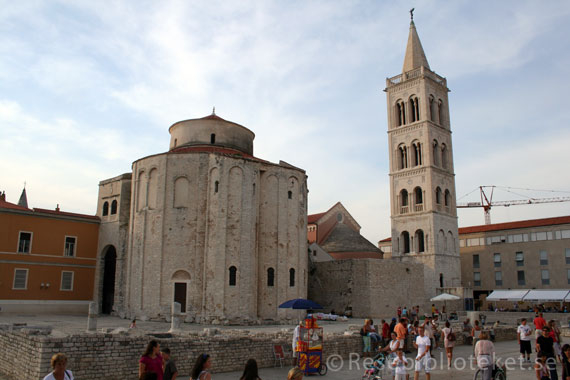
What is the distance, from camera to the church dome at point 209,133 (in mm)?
32375

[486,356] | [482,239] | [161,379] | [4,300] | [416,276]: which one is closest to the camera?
[161,379]

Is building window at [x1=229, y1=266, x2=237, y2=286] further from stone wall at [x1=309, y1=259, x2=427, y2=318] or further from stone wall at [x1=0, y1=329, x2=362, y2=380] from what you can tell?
stone wall at [x1=0, y1=329, x2=362, y2=380]

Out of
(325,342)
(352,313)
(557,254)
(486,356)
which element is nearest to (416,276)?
(352,313)

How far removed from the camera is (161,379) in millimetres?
7559

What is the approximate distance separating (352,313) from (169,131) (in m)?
19.1

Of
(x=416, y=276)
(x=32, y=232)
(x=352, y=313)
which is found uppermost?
(x=32, y=232)

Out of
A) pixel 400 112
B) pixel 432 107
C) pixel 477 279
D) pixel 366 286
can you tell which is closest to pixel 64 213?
pixel 366 286

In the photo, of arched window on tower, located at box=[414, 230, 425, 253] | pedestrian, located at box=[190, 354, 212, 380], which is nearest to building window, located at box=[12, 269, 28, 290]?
pedestrian, located at box=[190, 354, 212, 380]

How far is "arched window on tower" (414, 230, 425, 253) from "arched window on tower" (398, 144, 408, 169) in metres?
6.99

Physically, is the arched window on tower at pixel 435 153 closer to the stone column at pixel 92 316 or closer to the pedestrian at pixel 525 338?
the pedestrian at pixel 525 338

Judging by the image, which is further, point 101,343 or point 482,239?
point 482,239

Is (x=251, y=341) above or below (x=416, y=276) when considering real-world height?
below

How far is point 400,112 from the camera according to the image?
4884 cm

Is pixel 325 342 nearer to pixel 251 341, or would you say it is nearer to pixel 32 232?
pixel 251 341
